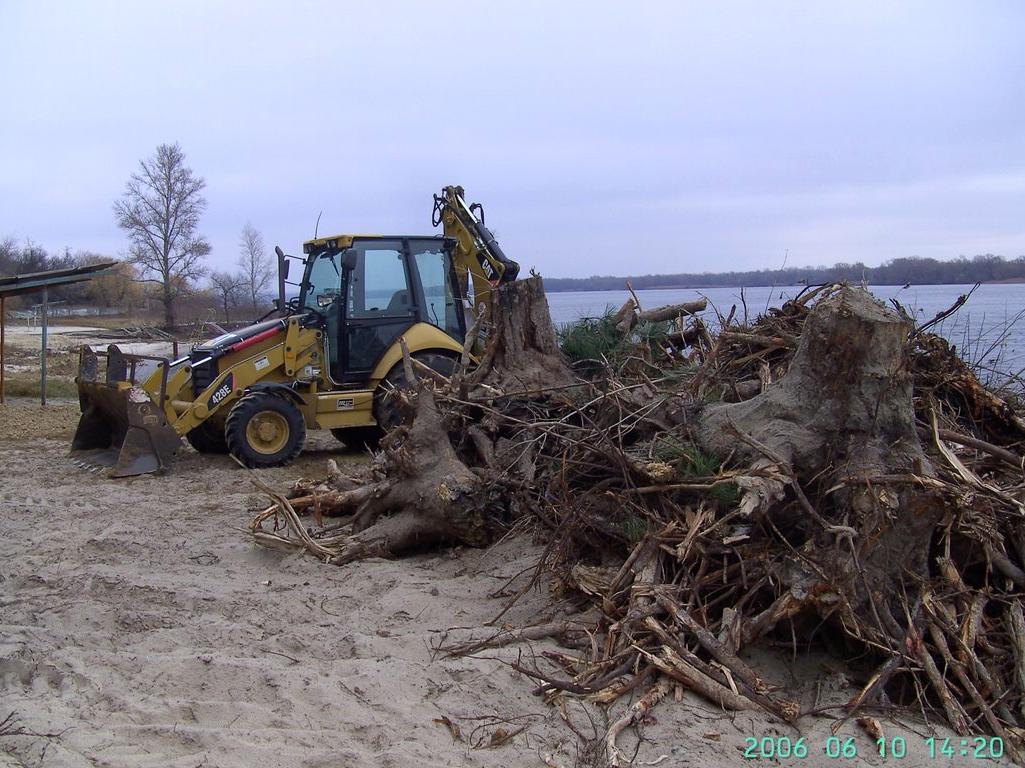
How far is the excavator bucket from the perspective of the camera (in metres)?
8.99

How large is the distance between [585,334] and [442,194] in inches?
171

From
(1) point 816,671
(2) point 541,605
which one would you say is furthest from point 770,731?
(2) point 541,605

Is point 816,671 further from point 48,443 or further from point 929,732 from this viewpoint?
point 48,443

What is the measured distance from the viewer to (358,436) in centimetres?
1094

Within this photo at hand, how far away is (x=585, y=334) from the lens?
779 centimetres

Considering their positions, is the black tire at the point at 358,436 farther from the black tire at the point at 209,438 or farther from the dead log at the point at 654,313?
the dead log at the point at 654,313

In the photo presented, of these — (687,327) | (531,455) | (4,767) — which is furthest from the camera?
(687,327)

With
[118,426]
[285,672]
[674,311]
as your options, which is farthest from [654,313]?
[118,426]

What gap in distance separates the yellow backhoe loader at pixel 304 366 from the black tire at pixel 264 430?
0.01m

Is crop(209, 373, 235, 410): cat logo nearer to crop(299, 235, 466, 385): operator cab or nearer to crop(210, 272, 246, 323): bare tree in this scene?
crop(299, 235, 466, 385): operator cab
